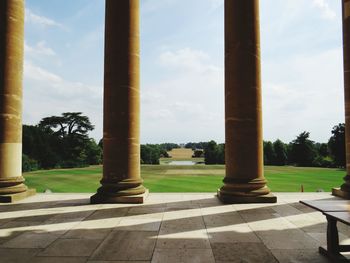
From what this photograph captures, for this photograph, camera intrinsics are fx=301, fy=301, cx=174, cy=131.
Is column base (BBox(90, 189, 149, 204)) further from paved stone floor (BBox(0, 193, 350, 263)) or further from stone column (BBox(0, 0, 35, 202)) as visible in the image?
stone column (BBox(0, 0, 35, 202))

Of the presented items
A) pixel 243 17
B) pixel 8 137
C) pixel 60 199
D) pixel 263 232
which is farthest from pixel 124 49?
pixel 263 232

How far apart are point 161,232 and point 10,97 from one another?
4069 centimetres

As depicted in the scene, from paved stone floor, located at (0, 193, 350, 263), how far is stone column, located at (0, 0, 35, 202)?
7103 millimetres

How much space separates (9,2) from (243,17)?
4329cm

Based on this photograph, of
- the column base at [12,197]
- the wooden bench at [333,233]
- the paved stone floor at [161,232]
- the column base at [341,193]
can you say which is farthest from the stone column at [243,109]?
the column base at [12,197]

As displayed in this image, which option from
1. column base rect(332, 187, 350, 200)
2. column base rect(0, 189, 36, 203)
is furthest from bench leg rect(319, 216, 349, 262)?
column base rect(0, 189, 36, 203)

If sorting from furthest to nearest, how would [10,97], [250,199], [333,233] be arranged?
[10,97]
[250,199]
[333,233]

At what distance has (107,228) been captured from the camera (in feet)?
116

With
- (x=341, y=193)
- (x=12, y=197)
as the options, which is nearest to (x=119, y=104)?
(x=12, y=197)

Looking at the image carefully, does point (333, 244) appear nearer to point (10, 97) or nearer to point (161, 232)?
point (161, 232)

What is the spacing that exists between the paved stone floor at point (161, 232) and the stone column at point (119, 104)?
5.30 metres

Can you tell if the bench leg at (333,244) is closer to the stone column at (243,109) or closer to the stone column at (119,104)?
the stone column at (243,109)

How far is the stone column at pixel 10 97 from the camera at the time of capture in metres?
55.4

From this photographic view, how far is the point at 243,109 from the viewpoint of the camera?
175 ft
